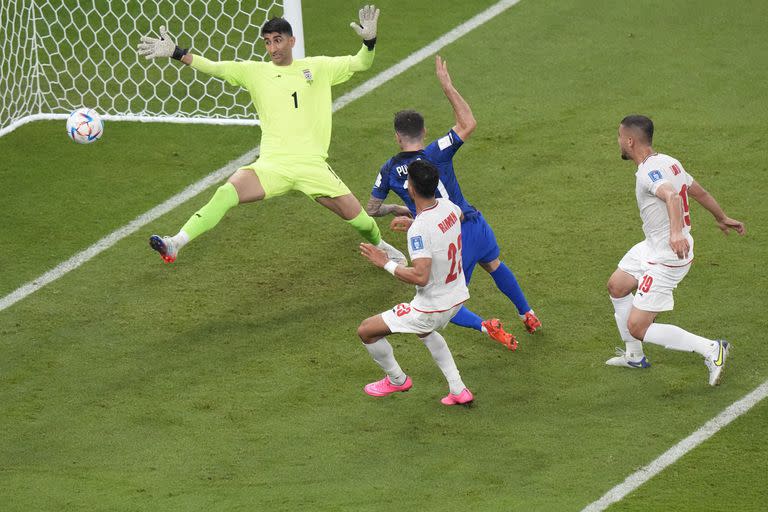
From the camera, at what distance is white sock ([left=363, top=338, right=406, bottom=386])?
9188 mm

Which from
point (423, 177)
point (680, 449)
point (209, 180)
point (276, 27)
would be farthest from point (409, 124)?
point (209, 180)

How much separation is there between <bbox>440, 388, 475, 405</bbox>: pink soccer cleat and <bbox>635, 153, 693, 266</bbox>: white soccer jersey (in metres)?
1.51

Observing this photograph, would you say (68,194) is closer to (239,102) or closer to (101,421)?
(239,102)

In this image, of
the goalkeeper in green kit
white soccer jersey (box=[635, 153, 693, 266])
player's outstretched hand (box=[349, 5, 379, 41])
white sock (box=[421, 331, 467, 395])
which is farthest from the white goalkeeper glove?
white soccer jersey (box=[635, 153, 693, 266])

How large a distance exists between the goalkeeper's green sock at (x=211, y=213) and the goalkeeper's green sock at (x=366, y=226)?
0.97m

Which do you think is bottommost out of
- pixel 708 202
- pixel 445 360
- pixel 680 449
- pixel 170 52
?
pixel 680 449

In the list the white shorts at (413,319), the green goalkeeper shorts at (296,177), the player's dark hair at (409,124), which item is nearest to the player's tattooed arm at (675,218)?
the white shorts at (413,319)

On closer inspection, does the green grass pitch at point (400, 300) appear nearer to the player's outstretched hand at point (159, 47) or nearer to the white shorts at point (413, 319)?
the white shorts at point (413, 319)

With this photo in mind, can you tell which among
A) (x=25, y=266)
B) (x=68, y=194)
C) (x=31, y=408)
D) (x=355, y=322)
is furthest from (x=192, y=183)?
(x=31, y=408)

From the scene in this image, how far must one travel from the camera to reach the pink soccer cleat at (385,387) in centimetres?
952

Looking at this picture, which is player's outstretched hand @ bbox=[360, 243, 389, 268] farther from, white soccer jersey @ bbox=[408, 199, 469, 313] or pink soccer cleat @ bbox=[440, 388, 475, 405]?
pink soccer cleat @ bbox=[440, 388, 475, 405]

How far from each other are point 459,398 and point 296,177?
93.6 inches

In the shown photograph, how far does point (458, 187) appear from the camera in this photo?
10.0 meters

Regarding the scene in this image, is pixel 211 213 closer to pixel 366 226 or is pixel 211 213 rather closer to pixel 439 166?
pixel 366 226
